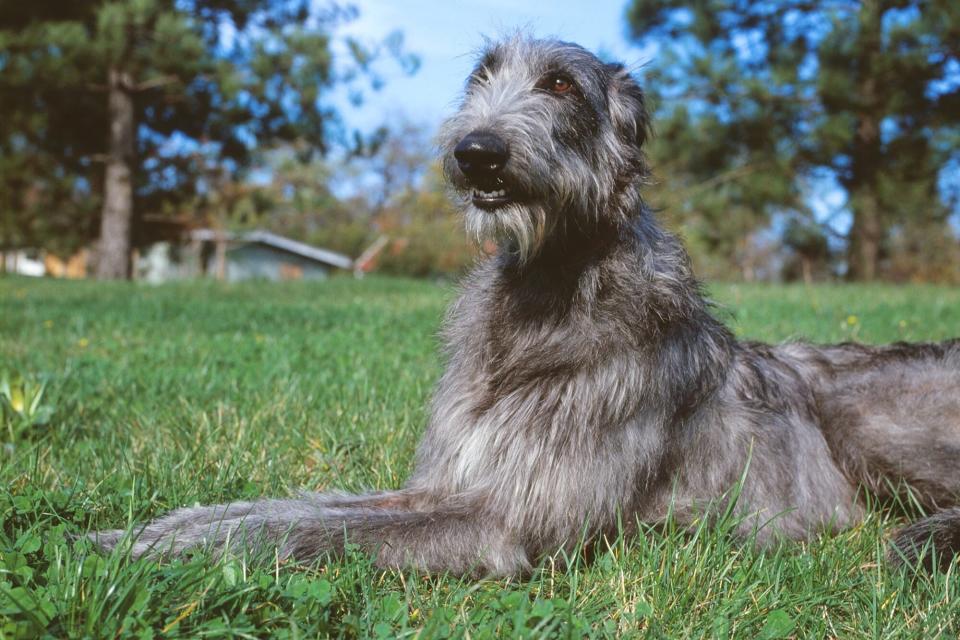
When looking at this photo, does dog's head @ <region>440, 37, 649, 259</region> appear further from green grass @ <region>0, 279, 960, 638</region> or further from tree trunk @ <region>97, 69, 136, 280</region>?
tree trunk @ <region>97, 69, 136, 280</region>

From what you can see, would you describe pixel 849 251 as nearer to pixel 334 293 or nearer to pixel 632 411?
pixel 334 293

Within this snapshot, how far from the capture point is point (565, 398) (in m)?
3.07

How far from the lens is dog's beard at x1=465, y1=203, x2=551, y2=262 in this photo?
304 centimetres

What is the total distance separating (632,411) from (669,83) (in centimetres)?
1755

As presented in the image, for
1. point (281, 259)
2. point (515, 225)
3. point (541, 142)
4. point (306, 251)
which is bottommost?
point (515, 225)

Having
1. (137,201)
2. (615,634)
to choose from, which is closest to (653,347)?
(615,634)

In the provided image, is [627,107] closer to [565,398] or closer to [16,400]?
[565,398]

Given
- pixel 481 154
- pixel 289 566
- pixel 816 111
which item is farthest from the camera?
pixel 816 111

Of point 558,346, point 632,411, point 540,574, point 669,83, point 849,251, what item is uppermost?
point 669,83

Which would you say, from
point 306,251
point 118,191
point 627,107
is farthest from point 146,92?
point 306,251

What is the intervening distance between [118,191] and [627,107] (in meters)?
20.8

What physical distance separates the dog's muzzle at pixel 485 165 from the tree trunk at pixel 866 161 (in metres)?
18.1

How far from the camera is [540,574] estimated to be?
2.92 metres

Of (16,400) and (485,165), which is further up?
(485,165)
